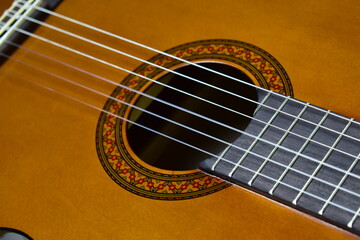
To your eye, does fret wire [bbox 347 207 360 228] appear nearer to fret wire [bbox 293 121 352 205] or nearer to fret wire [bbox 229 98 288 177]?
fret wire [bbox 293 121 352 205]

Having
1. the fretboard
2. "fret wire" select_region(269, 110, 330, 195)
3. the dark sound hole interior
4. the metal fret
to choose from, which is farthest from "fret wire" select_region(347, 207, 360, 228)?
the metal fret

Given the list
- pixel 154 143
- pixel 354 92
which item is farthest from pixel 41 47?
pixel 354 92

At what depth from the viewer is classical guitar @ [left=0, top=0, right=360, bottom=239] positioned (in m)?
0.82

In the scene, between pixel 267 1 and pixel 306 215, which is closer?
pixel 306 215

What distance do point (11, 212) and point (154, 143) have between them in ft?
1.02

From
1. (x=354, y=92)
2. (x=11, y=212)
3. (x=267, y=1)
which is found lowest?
(x=11, y=212)

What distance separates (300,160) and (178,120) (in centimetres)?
34

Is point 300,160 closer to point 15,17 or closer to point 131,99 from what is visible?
point 131,99

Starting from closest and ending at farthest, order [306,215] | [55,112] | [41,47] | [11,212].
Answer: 1. [306,215]
2. [11,212]
3. [55,112]
4. [41,47]

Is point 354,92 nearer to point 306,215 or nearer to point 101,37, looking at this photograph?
point 306,215

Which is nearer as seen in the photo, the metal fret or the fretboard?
the fretboard

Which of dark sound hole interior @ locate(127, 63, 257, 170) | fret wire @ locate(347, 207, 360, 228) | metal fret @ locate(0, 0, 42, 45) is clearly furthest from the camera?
metal fret @ locate(0, 0, 42, 45)

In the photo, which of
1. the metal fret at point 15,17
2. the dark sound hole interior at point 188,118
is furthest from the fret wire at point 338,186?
the metal fret at point 15,17

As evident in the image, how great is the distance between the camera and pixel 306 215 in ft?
2.60
